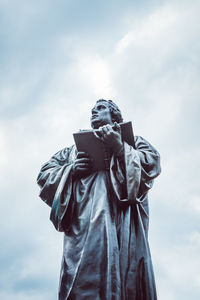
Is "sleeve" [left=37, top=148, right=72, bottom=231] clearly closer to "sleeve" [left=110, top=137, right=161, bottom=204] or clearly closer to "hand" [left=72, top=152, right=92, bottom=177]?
"hand" [left=72, top=152, right=92, bottom=177]

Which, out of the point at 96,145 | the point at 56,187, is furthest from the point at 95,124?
the point at 56,187

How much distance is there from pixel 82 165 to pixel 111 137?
0.69m

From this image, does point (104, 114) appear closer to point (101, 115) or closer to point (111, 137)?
point (101, 115)

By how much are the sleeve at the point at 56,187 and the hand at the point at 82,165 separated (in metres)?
0.12

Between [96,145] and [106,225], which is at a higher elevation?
[96,145]

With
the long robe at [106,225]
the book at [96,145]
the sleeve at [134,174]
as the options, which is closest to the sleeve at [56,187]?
the long robe at [106,225]

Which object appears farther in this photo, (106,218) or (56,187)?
(56,187)

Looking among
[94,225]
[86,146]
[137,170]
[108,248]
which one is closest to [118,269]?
[108,248]

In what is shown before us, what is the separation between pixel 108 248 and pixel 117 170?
4.54 feet

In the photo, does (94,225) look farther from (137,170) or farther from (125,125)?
(125,125)

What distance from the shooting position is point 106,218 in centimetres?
640

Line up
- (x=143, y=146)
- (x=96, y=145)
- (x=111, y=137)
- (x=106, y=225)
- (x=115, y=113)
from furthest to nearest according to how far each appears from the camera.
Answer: (x=115, y=113) → (x=143, y=146) → (x=96, y=145) → (x=111, y=137) → (x=106, y=225)

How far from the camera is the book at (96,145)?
709 centimetres

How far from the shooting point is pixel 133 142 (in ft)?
24.6
